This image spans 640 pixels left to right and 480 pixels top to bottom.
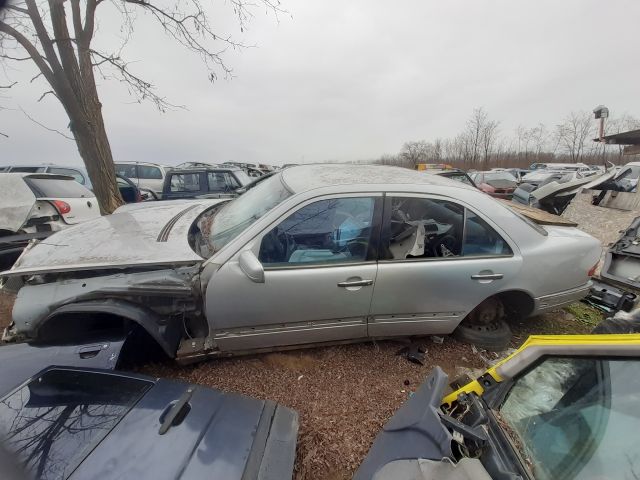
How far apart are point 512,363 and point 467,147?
5479 centimetres

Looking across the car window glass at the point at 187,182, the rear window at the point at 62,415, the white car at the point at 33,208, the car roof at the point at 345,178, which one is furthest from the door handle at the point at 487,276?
the car window glass at the point at 187,182

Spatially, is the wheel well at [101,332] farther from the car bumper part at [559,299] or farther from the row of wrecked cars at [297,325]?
the car bumper part at [559,299]

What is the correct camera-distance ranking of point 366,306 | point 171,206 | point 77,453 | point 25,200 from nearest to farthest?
point 77,453 < point 366,306 < point 171,206 < point 25,200

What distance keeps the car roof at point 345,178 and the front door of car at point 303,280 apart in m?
0.20

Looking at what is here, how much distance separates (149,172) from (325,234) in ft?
40.3

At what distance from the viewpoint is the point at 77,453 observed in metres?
1.06

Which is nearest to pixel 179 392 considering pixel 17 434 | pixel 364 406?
pixel 17 434

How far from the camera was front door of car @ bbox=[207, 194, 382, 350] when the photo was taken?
2.13 m

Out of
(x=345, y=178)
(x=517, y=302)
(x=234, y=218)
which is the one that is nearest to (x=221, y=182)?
(x=234, y=218)

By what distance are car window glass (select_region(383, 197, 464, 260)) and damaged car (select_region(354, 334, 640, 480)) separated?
4.17 ft

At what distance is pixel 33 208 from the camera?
14.0 ft

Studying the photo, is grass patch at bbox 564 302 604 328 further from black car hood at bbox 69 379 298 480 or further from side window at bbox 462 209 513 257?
black car hood at bbox 69 379 298 480

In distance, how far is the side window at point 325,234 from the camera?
2242 mm

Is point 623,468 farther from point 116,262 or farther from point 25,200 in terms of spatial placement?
point 25,200
